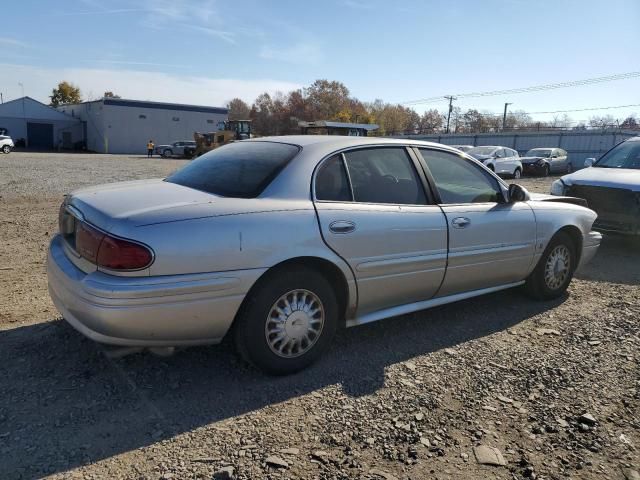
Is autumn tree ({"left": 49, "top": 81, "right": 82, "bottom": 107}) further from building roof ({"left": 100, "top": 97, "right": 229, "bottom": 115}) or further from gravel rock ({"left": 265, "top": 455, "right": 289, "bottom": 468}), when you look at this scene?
gravel rock ({"left": 265, "top": 455, "right": 289, "bottom": 468})

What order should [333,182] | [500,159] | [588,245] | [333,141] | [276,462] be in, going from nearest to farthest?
[276,462] < [333,182] < [333,141] < [588,245] < [500,159]

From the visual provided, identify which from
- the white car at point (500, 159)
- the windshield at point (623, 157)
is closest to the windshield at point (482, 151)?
the white car at point (500, 159)

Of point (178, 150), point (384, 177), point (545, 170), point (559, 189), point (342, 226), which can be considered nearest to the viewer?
point (342, 226)

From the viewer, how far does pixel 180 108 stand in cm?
6047

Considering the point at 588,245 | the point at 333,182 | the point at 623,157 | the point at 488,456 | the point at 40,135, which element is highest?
the point at 40,135

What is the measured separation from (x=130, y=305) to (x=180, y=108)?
6209cm

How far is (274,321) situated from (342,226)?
76 centimetres

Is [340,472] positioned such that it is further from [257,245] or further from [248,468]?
[257,245]

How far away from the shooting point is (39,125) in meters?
57.8

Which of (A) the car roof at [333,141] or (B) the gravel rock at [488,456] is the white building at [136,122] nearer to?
(A) the car roof at [333,141]

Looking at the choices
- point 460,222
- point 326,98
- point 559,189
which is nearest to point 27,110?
point 326,98

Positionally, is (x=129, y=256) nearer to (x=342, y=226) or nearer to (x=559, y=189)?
(x=342, y=226)

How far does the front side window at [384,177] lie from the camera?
360 cm

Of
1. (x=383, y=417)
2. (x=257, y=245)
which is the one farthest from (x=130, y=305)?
(x=383, y=417)
